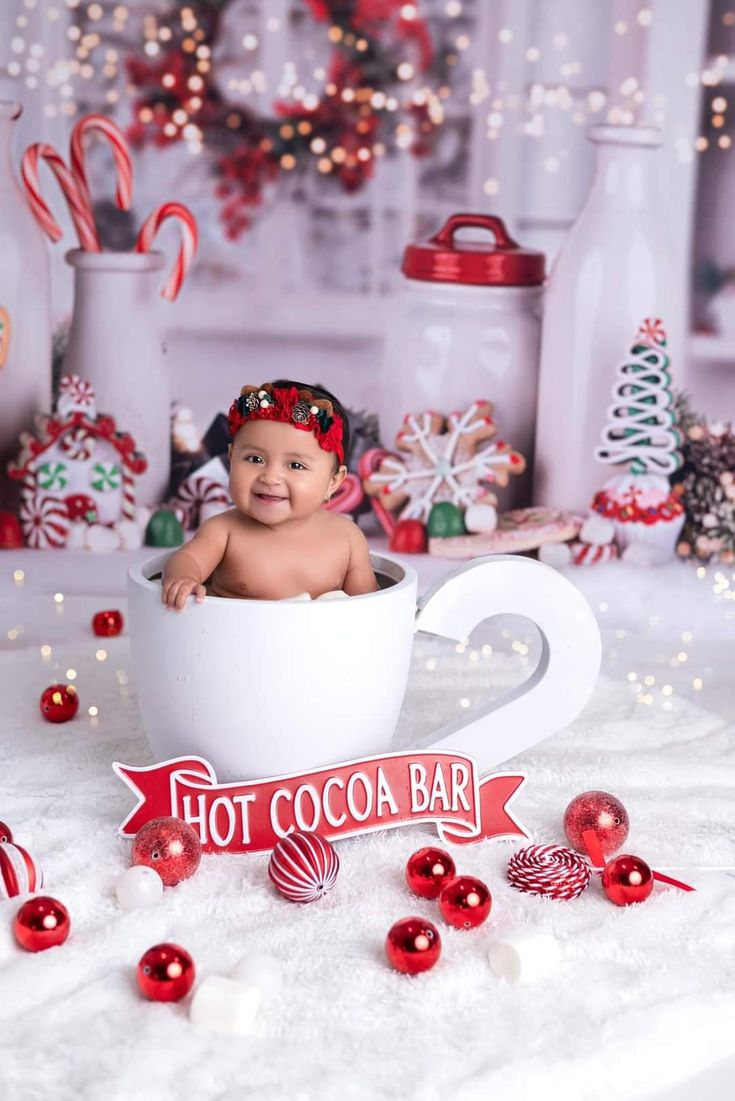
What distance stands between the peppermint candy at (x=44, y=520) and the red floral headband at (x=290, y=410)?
1.40 m

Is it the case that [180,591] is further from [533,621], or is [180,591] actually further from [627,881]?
[627,881]

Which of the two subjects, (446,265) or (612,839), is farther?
(446,265)

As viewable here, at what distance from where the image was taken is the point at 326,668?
130 centimetres

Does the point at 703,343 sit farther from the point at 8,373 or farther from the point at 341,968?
the point at 341,968

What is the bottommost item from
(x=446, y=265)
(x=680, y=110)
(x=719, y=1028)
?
(x=719, y=1028)

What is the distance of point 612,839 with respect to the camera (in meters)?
1.33

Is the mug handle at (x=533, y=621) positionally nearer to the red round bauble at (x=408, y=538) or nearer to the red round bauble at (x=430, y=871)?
the red round bauble at (x=430, y=871)

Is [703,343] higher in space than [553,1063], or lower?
higher

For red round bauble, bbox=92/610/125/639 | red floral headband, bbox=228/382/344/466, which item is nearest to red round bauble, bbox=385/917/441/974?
red floral headband, bbox=228/382/344/466

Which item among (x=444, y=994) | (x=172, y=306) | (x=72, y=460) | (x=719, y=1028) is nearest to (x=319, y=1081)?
(x=444, y=994)

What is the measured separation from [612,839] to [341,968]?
1.11 feet

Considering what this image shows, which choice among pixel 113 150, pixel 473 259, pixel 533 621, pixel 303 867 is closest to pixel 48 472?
pixel 113 150

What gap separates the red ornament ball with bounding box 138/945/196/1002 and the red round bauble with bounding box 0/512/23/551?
1.76m

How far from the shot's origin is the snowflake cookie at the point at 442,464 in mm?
2729
